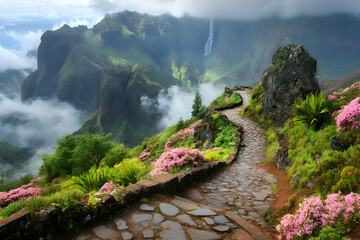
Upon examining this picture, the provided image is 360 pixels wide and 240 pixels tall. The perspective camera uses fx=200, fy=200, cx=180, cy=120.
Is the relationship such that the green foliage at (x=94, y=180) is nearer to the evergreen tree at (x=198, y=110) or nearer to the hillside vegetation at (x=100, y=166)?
the hillside vegetation at (x=100, y=166)

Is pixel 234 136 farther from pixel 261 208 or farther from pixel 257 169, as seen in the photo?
pixel 261 208

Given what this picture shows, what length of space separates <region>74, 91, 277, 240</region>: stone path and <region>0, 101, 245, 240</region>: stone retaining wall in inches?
7.2

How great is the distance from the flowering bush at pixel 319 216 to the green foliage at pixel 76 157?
21305 mm

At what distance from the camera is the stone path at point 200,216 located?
3422 mm

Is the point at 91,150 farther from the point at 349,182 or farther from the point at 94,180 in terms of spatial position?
the point at 349,182

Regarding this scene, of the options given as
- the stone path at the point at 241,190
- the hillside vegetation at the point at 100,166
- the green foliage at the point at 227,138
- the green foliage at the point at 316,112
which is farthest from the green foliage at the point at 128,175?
the green foliage at the point at 227,138

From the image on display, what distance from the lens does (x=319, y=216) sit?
3.29m

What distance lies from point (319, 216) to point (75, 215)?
4.08m

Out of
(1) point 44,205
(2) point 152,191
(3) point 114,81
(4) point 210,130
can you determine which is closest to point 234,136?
(4) point 210,130

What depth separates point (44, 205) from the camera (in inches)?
132

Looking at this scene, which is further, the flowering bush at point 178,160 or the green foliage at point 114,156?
the green foliage at point 114,156

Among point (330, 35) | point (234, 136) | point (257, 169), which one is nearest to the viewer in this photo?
point (257, 169)

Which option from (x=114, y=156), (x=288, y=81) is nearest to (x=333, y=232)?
(x=288, y=81)

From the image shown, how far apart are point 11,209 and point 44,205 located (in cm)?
53
